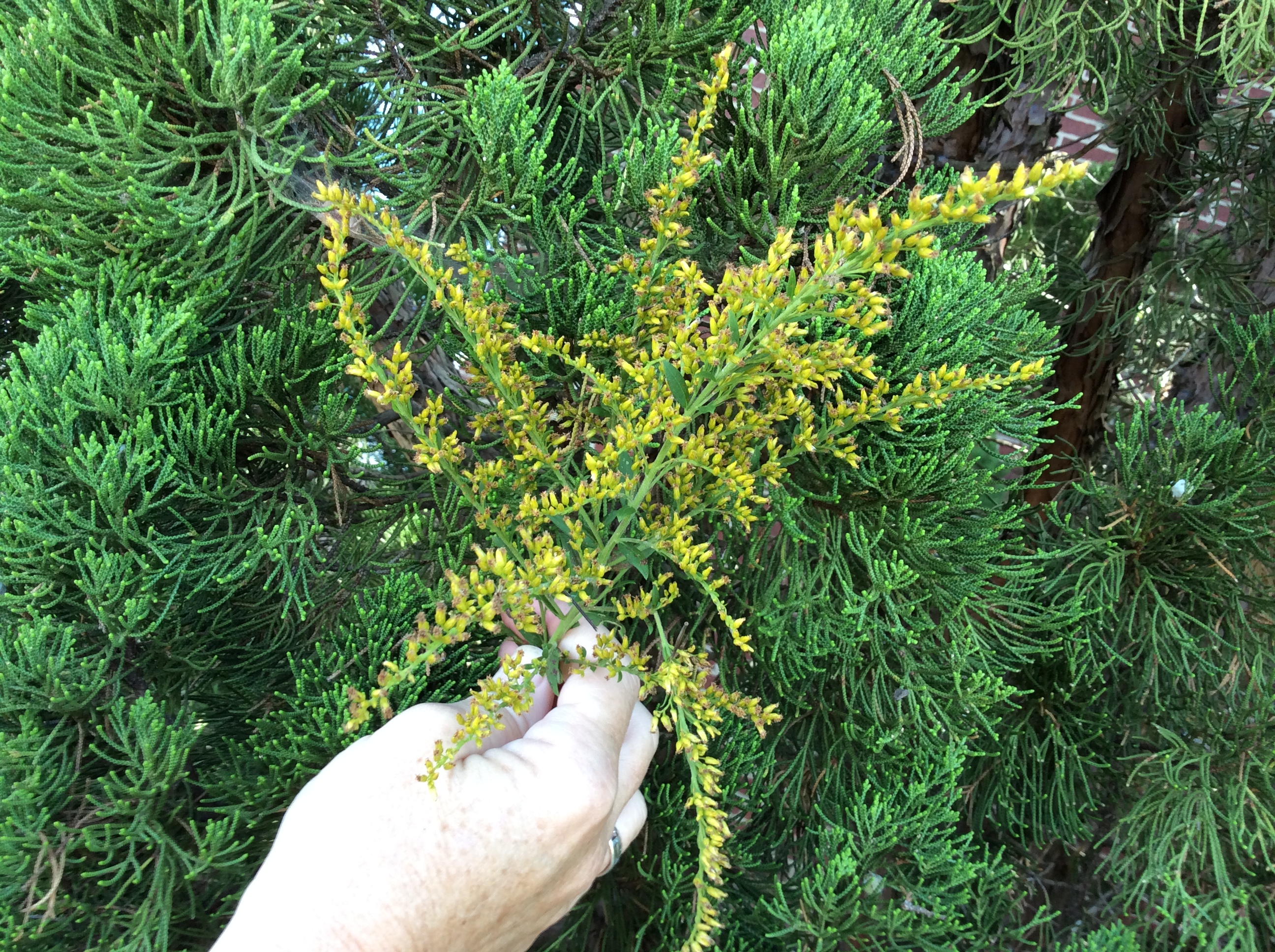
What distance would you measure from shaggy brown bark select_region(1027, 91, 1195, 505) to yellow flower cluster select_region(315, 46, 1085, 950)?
0.96 meters

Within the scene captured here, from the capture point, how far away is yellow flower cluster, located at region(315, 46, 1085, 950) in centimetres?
62

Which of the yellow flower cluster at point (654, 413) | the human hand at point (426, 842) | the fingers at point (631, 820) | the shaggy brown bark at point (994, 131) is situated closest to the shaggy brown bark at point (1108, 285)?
the shaggy brown bark at point (994, 131)

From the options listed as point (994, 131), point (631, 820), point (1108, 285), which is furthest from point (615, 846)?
point (1108, 285)

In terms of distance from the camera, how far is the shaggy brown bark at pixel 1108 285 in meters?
1.56

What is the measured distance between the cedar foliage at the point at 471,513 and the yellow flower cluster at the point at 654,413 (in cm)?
11

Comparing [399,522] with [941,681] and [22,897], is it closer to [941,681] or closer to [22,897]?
[22,897]

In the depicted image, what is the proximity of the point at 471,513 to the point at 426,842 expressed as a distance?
0.44 m

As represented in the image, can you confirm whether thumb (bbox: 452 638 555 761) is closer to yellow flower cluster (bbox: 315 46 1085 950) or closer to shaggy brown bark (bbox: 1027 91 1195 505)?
yellow flower cluster (bbox: 315 46 1085 950)

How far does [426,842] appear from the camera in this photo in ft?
2.21

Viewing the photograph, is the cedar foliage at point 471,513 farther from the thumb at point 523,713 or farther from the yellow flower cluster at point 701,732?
the yellow flower cluster at point 701,732

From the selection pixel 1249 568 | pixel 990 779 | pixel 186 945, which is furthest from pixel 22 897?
pixel 1249 568

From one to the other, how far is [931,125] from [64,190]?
3.18 ft

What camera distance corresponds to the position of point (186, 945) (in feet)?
3.01

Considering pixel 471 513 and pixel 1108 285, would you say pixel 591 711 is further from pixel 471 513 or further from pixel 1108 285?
pixel 1108 285
